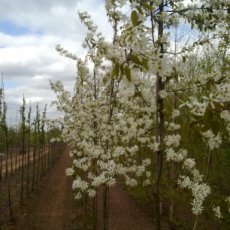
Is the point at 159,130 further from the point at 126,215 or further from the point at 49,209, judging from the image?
the point at 49,209

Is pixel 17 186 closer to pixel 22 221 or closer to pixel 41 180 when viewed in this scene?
pixel 41 180

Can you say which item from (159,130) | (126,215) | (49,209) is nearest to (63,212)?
(49,209)

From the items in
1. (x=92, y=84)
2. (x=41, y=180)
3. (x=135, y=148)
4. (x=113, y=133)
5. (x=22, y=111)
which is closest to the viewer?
(x=135, y=148)

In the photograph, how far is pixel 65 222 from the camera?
13594 mm

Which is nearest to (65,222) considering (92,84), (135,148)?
(92,84)

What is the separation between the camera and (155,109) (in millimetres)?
4340

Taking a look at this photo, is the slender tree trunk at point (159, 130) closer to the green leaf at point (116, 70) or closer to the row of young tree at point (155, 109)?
the row of young tree at point (155, 109)

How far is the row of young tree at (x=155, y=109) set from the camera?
102 inches

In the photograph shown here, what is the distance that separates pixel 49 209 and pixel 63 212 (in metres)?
0.81

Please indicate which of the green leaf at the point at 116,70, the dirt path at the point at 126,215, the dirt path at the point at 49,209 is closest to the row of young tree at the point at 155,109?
the green leaf at the point at 116,70

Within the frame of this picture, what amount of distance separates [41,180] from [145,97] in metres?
19.2

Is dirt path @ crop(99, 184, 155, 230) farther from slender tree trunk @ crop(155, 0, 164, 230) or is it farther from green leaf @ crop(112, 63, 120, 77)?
green leaf @ crop(112, 63, 120, 77)

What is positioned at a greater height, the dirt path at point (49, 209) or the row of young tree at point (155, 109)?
the row of young tree at point (155, 109)

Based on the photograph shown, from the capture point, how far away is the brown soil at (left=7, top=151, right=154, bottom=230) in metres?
13.3
